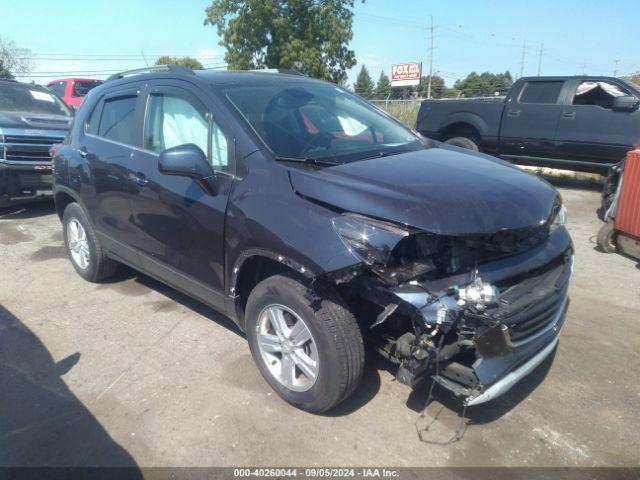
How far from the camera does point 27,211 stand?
313 inches

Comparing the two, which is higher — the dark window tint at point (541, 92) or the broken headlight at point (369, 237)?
the dark window tint at point (541, 92)

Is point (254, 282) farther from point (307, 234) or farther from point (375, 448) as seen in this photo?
point (375, 448)

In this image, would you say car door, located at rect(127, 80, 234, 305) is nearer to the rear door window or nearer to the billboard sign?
the rear door window

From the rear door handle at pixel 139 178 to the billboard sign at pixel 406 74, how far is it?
52117 mm

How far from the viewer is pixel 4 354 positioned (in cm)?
367

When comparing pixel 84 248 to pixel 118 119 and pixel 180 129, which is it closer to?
pixel 118 119

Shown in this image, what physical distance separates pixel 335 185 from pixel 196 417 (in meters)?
1.59

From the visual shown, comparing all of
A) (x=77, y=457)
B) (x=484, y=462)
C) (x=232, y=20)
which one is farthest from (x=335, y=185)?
(x=232, y=20)

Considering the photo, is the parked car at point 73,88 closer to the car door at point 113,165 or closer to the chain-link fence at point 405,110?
the chain-link fence at point 405,110

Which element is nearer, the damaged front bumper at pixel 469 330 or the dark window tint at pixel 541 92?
the damaged front bumper at pixel 469 330

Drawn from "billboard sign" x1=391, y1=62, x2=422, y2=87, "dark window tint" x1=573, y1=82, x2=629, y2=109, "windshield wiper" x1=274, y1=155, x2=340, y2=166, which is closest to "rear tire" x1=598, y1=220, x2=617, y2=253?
"dark window tint" x1=573, y1=82, x2=629, y2=109

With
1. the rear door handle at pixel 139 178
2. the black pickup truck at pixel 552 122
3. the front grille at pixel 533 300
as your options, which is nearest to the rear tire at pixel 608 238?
the front grille at pixel 533 300

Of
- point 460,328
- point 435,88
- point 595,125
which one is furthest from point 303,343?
point 435,88

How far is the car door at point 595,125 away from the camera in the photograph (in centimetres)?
823
